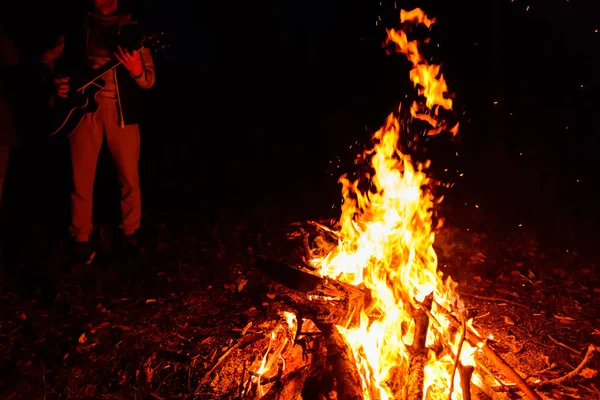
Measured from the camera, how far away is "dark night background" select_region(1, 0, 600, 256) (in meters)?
7.13

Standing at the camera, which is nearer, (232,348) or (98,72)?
(232,348)

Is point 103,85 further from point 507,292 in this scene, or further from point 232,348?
point 507,292

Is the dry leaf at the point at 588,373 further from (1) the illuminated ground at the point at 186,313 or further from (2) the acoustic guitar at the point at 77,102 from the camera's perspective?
(2) the acoustic guitar at the point at 77,102

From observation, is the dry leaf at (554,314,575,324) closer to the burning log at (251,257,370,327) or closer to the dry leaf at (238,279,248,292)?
the burning log at (251,257,370,327)

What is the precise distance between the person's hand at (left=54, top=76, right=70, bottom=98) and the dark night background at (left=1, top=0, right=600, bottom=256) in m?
2.28

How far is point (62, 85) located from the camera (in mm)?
4492

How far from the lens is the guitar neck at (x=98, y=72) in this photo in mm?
4527

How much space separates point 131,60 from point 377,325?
3608 millimetres

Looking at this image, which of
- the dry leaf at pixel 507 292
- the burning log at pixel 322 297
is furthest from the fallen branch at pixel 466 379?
the dry leaf at pixel 507 292

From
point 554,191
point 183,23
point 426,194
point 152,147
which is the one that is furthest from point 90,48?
point 183,23

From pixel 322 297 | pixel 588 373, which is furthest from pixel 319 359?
pixel 588 373

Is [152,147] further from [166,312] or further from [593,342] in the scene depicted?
[593,342]

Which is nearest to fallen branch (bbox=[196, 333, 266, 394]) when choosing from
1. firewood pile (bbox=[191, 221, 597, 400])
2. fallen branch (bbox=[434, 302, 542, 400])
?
firewood pile (bbox=[191, 221, 597, 400])

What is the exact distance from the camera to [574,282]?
463cm
